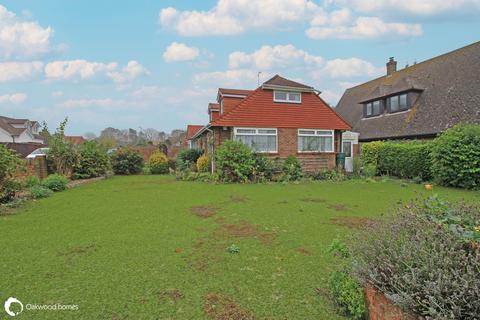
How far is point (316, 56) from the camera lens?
20.4 m

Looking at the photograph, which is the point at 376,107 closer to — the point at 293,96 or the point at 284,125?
the point at 293,96

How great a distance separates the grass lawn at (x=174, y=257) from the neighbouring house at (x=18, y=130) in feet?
136

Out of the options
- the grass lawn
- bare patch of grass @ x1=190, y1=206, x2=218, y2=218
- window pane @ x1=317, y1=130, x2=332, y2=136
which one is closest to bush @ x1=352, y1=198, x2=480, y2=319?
the grass lawn

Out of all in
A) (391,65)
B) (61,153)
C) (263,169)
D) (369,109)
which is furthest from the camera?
(391,65)

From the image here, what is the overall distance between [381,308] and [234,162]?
11664 mm

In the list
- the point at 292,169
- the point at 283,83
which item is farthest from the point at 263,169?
the point at 283,83

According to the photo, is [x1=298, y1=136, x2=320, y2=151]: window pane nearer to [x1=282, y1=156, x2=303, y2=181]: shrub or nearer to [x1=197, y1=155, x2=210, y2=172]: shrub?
[x1=282, y1=156, x2=303, y2=181]: shrub

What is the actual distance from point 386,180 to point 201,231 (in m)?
11.8

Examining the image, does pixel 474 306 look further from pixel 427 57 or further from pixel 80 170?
pixel 427 57

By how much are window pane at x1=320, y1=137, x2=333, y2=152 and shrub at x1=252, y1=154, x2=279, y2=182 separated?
388cm

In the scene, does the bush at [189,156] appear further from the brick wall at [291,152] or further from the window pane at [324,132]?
the window pane at [324,132]

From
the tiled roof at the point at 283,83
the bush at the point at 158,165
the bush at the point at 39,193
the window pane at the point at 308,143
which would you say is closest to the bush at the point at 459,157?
the window pane at the point at 308,143

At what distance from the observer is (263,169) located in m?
14.6

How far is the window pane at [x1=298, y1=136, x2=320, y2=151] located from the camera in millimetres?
16703
